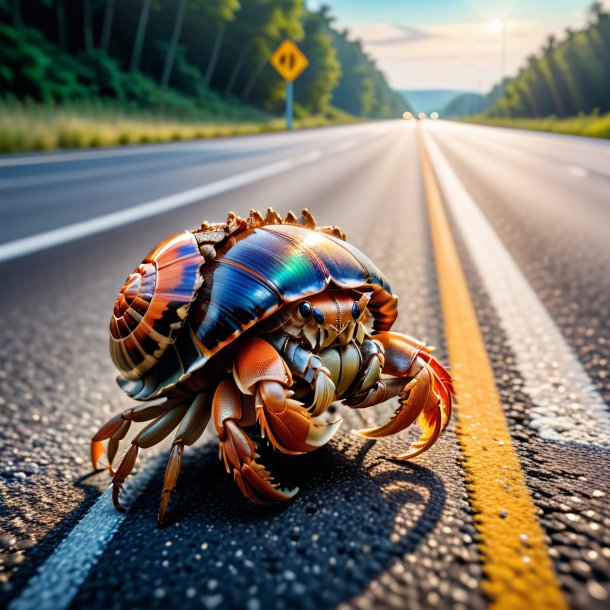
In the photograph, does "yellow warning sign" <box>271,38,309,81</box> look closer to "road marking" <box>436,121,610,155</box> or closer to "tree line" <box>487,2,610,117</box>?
"road marking" <box>436,121,610,155</box>

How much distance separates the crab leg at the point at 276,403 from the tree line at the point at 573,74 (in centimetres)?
6536

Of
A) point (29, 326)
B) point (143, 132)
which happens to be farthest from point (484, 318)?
point (143, 132)

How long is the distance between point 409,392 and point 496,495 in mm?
283

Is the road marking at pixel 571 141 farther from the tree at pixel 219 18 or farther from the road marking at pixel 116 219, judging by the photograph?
the tree at pixel 219 18

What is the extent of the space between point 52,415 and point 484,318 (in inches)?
78.9

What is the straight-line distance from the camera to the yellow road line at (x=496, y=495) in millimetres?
929

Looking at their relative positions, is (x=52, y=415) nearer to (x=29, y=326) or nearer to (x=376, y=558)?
(x=29, y=326)

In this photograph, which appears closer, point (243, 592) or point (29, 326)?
point (243, 592)

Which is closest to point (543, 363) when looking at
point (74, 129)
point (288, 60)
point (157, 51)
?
point (74, 129)

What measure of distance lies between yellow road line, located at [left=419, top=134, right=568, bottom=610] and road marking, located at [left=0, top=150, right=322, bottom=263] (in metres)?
3.93

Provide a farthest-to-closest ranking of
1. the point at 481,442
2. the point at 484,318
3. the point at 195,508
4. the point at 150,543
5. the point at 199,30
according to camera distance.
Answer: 1. the point at 199,30
2. the point at 484,318
3. the point at 481,442
4. the point at 195,508
5. the point at 150,543

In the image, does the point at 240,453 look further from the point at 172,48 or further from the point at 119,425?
the point at 172,48

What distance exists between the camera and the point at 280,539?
1.11 metres

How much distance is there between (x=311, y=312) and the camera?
1248mm
